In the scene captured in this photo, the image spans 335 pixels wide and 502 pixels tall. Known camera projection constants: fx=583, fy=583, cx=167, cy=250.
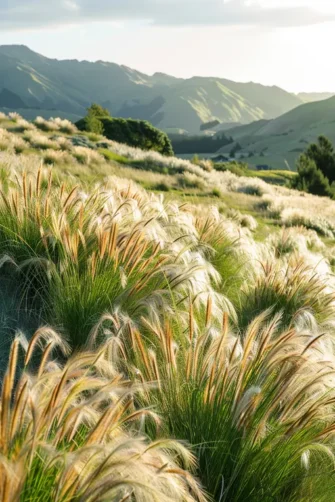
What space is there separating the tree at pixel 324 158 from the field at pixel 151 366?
39259 mm

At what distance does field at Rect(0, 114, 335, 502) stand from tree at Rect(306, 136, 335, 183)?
129 feet

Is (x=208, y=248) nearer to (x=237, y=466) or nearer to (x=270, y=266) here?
(x=270, y=266)

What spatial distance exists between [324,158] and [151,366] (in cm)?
4376

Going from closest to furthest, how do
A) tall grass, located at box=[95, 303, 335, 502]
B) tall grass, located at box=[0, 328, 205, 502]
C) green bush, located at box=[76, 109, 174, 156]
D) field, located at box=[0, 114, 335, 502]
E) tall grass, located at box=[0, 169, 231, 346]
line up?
tall grass, located at box=[0, 328, 205, 502] < field, located at box=[0, 114, 335, 502] < tall grass, located at box=[95, 303, 335, 502] < tall grass, located at box=[0, 169, 231, 346] < green bush, located at box=[76, 109, 174, 156]

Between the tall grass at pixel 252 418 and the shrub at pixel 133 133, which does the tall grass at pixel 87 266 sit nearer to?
the tall grass at pixel 252 418

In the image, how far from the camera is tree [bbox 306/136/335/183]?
143ft

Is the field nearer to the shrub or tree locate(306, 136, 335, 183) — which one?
the shrub

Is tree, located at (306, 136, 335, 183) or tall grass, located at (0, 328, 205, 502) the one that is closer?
tall grass, located at (0, 328, 205, 502)

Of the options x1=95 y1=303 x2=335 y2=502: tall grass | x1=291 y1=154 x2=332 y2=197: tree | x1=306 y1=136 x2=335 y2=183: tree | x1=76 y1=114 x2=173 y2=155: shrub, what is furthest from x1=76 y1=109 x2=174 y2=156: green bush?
x1=95 y1=303 x2=335 y2=502: tall grass

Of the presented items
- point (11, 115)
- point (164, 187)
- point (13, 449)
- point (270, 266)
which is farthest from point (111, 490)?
point (11, 115)

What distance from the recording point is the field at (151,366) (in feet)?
5.59

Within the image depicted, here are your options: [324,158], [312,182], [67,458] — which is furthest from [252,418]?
[324,158]

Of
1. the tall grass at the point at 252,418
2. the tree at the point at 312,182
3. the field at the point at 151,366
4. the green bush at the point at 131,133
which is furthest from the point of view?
the green bush at the point at 131,133

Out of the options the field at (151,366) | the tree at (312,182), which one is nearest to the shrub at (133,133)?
the tree at (312,182)
